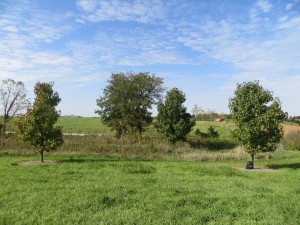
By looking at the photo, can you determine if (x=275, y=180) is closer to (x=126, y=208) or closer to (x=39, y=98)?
(x=126, y=208)

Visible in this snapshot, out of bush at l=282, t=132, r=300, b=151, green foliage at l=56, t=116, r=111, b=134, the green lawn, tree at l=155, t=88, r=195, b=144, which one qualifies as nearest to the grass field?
the green lawn

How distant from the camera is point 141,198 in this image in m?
13.1

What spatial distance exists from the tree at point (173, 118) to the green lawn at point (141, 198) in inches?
742

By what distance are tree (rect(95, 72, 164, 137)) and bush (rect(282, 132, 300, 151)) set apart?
1951cm

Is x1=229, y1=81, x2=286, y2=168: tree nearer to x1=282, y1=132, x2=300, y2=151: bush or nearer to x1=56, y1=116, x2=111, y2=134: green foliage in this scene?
x1=282, y1=132, x2=300, y2=151: bush

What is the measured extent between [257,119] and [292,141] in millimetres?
24240

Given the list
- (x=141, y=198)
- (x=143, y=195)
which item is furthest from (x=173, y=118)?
(x=141, y=198)

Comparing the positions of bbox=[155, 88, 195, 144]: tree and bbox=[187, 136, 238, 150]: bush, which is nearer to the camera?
bbox=[155, 88, 195, 144]: tree

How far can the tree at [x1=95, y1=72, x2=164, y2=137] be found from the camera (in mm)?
47772

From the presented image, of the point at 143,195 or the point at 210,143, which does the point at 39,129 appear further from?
the point at 210,143

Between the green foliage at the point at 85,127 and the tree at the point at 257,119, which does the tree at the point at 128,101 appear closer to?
the green foliage at the point at 85,127

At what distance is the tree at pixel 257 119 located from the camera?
24438mm

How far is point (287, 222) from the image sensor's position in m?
10.4

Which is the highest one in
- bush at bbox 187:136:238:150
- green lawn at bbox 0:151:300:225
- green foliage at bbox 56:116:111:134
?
green foliage at bbox 56:116:111:134
